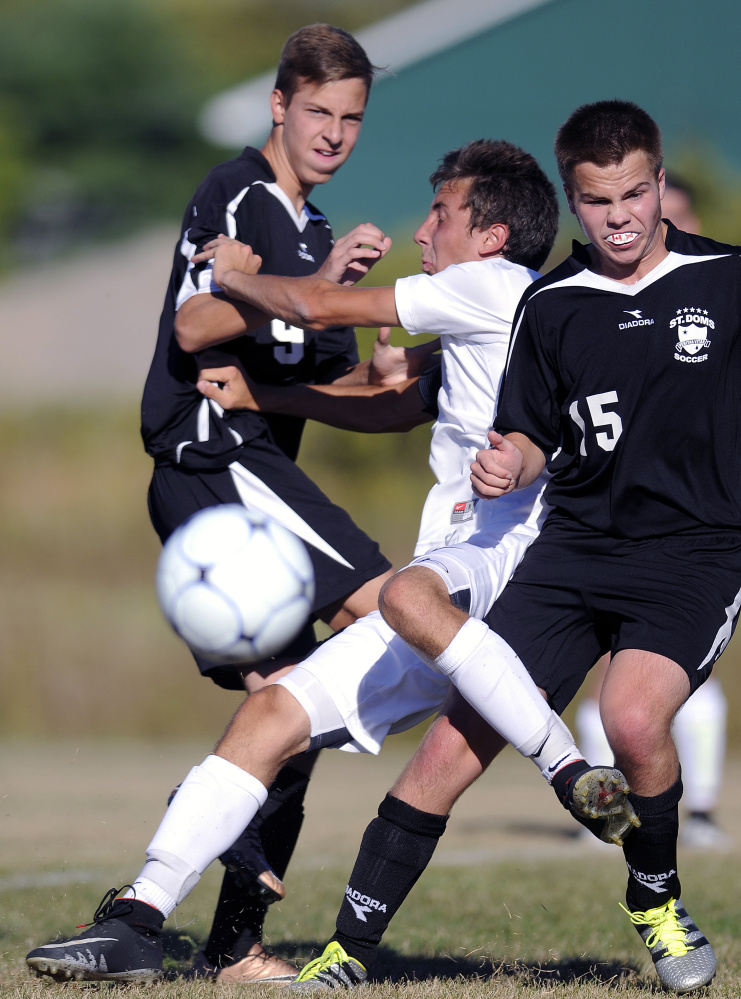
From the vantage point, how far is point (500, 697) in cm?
304

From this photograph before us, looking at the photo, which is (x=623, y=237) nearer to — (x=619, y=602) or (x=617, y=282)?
(x=617, y=282)

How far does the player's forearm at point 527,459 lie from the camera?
10.7 feet

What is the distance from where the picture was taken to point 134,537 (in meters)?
15.6

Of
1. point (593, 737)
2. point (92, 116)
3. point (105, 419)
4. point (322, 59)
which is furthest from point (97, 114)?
point (322, 59)

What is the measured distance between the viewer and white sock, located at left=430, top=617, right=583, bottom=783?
3.03m

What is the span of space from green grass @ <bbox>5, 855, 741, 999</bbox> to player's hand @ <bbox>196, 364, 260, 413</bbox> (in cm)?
160

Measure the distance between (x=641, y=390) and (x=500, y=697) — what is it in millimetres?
860

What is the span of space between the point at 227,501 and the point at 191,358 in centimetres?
45

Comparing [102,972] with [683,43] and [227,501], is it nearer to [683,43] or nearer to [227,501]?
[227,501]

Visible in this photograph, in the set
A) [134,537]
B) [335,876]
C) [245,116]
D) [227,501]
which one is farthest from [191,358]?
[245,116]

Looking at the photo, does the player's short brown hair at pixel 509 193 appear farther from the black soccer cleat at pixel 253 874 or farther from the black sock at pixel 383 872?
the black soccer cleat at pixel 253 874

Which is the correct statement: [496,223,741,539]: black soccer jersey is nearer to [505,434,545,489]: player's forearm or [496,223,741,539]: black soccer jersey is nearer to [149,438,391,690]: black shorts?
A: [505,434,545,489]: player's forearm

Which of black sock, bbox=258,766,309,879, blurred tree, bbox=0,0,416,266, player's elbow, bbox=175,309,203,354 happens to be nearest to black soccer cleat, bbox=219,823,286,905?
black sock, bbox=258,766,309,879

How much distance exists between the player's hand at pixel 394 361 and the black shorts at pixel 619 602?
918 millimetres
